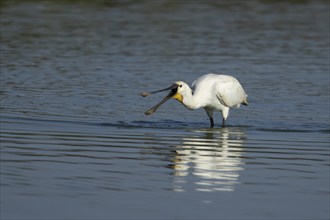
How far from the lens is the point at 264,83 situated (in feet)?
60.0

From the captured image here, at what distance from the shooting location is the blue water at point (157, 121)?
30.7 feet

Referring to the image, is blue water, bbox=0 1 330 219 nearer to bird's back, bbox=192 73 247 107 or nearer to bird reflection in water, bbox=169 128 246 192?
bird reflection in water, bbox=169 128 246 192

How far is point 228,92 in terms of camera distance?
1440 centimetres

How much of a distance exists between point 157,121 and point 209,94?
0.86 metres

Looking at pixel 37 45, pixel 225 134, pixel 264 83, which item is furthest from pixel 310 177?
pixel 37 45

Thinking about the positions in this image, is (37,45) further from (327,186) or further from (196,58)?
(327,186)

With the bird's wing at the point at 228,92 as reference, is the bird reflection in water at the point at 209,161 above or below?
below

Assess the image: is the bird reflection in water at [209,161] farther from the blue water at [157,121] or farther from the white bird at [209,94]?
the white bird at [209,94]

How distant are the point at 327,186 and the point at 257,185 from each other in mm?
636

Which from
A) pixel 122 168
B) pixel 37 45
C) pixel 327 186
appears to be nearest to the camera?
pixel 327 186

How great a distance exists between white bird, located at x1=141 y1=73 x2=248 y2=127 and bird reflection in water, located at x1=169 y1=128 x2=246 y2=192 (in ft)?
1.31

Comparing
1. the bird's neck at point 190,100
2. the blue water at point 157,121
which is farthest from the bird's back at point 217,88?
the blue water at point 157,121

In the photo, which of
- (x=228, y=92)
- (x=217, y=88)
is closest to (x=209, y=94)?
(x=217, y=88)

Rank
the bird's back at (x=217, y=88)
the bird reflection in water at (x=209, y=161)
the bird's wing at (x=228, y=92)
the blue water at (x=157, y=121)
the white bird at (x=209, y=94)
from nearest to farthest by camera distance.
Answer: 1. the blue water at (x=157, y=121)
2. the bird reflection in water at (x=209, y=161)
3. the white bird at (x=209, y=94)
4. the bird's back at (x=217, y=88)
5. the bird's wing at (x=228, y=92)
